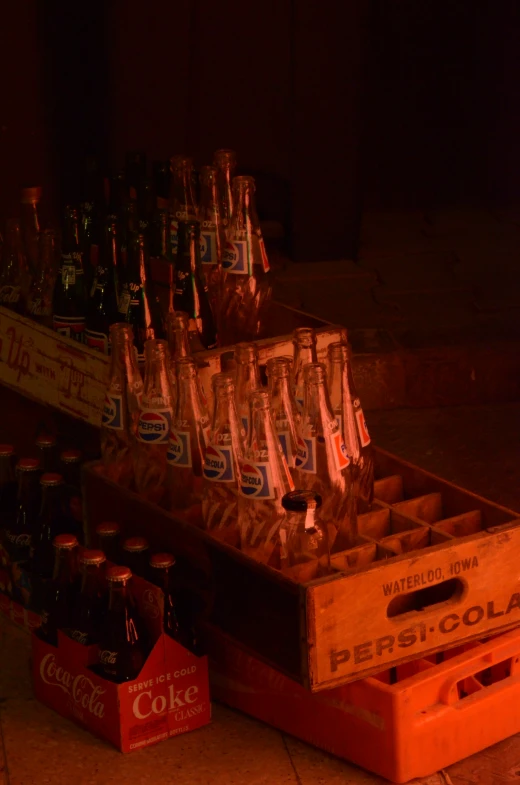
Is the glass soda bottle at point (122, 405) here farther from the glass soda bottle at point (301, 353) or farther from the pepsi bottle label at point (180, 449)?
the glass soda bottle at point (301, 353)

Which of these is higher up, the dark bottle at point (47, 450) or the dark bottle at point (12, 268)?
the dark bottle at point (12, 268)

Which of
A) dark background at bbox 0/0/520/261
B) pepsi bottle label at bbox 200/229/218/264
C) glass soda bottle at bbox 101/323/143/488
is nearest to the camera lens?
glass soda bottle at bbox 101/323/143/488

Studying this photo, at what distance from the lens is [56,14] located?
17.6ft

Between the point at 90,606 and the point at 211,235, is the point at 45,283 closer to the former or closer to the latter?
the point at 211,235

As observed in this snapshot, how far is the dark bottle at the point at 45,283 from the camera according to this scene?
374 centimetres

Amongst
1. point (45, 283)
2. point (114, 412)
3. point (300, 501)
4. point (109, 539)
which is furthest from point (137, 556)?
point (45, 283)

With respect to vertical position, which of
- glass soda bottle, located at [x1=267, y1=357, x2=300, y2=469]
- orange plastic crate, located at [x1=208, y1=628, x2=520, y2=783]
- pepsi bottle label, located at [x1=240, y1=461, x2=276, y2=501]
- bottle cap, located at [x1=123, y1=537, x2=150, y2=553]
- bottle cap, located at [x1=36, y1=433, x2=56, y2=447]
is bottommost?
orange plastic crate, located at [x1=208, y1=628, x2=520, y2=783]

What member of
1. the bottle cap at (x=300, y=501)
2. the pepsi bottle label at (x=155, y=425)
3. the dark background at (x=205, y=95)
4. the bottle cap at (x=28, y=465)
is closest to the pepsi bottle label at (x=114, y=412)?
the pepsi bottle label at (x=155, y=425)

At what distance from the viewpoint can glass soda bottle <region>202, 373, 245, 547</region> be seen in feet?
8.89

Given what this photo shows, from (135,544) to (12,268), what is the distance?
4.65 feet

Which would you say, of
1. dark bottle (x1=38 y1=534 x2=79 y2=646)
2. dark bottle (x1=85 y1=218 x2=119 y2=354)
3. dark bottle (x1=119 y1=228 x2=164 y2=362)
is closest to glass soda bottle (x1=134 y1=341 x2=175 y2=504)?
dark bottle (x1=38 y1=534 x2=79 y2=646)

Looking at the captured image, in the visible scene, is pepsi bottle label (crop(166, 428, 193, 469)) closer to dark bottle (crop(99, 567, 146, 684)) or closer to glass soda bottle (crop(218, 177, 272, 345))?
dark bottle (crop(99, 567, 146, 684))

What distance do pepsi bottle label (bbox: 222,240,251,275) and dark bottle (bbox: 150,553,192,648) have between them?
97 cm

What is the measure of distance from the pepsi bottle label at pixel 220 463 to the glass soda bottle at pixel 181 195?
1070 millimetres
